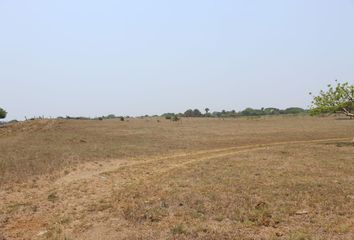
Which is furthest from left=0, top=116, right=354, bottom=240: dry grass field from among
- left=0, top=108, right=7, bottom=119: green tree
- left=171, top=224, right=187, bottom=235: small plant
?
Answer: left=0, top=108, right=7, bottom=119: green tree

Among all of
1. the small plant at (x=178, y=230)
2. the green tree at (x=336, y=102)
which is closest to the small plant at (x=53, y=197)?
the small plant at (x=178, y=230)

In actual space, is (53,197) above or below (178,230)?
above

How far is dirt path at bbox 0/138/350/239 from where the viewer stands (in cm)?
1009

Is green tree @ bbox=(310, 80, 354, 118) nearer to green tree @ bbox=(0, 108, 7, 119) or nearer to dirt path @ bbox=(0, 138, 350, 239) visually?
dirt path @ bbox=(0, 138, 350, 239)

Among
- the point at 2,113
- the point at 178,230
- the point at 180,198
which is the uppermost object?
the point at 2,113

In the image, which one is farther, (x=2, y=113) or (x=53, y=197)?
(x=2, y=113)

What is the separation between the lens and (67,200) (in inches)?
512

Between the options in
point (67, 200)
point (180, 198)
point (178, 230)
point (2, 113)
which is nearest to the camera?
point (178, 230)

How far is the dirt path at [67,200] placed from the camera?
10094 mm

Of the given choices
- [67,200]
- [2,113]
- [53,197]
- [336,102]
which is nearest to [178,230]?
[67,200]

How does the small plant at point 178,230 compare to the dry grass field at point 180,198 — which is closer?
the small plant at point 178,230

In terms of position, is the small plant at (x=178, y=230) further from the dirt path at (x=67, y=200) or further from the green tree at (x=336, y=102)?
the green tree at (x=336, y=102)

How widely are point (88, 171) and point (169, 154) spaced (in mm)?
7827

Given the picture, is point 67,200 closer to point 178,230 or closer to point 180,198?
point 180,198
